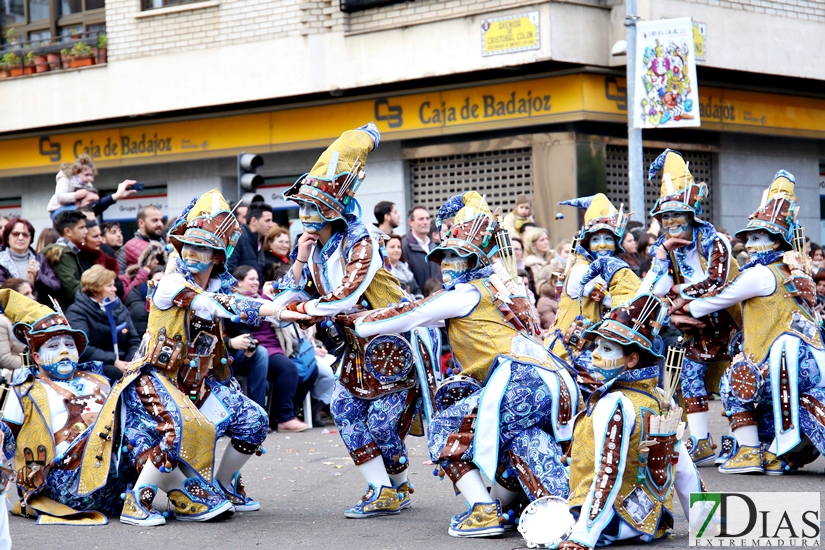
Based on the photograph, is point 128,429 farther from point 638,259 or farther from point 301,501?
point 638,259

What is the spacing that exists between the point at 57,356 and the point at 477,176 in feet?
36.1

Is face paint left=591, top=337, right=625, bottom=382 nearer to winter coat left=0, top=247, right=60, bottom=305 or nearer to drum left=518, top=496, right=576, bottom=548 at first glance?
drum left=518, top=496, right=576, bottom=548

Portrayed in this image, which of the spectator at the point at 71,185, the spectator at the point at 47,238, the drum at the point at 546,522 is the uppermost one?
the spectator at the point at 71,185

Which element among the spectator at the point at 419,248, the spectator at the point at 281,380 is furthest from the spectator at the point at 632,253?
the spectator at the point at 281,380

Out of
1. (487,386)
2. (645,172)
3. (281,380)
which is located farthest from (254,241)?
(645,172)

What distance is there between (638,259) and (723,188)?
7.47 meters

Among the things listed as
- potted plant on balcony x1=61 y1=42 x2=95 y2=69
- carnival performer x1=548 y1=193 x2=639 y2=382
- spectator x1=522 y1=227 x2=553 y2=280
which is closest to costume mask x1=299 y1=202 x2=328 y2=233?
carnival performer x1=548 y1=193 x2=639 y2=382

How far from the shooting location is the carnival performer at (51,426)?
A: 7.61 m

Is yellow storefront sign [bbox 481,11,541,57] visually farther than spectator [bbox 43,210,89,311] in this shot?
Yes

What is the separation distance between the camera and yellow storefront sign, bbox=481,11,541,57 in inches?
645

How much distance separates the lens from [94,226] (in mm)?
11461

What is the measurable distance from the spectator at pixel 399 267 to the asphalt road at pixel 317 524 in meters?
3.03

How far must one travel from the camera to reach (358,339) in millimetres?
7324

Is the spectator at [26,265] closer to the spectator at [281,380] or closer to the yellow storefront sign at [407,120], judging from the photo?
the spectator at [281,380]
